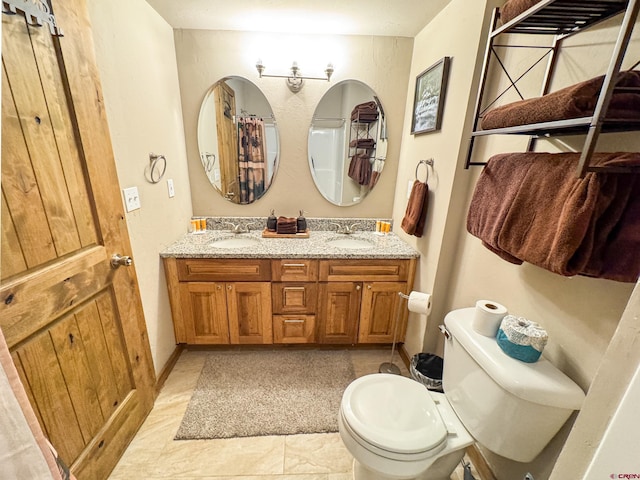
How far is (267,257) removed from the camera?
1665 millimetres

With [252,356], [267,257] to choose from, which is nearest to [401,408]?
[267,257]

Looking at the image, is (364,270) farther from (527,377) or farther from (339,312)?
(527,377)

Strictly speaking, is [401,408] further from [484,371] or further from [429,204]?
[429,204]

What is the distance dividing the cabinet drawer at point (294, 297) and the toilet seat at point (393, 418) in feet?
2.31

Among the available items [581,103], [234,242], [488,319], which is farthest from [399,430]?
[234,242]

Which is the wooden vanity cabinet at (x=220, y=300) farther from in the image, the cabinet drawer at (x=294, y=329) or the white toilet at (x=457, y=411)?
the white toilet at (x=457, y=411)

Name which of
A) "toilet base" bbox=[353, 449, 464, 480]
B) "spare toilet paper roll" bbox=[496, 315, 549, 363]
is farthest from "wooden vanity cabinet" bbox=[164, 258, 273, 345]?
"spare toilet paper roll" bbox=[496, 315, 549, 363]

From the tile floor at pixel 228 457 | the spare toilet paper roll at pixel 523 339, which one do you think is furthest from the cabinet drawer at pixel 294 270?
the spare toilet paper roll at pixel 523 339

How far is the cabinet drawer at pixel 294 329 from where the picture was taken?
5.95 ft

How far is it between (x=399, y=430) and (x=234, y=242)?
1.55m

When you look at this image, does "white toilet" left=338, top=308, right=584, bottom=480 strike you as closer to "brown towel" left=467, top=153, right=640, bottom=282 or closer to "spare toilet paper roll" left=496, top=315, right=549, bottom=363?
"spare toilet paper roll" left=496, top=315, right=549, bottom=363

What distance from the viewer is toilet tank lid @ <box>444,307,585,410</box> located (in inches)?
29.9

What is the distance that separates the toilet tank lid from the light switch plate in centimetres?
162

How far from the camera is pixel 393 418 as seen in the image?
998 millimetres
